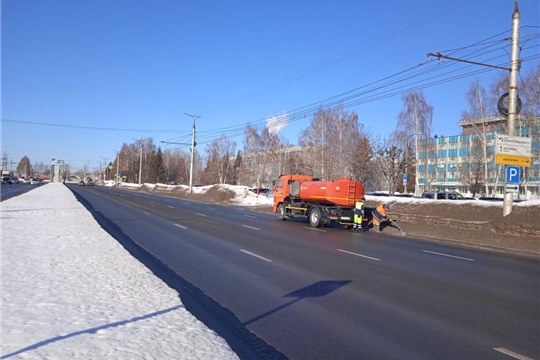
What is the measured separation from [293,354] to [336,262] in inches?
280

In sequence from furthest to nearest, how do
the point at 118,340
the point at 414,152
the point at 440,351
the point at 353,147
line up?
the point at 414,152 < the point at 353,147 < the point at 440,351 < the point at 118,340

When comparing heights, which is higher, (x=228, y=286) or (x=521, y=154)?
(x=521, y=154)

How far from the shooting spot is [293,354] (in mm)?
5375

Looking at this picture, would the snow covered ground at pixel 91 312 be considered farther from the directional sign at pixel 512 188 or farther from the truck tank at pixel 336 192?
the directional sign at pixel 512 188

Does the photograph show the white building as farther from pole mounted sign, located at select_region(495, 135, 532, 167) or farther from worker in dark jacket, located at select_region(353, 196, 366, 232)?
worker in dark jacket, located at select_region(353, 196, 366, 232)

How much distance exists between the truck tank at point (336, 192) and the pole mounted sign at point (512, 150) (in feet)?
23.6

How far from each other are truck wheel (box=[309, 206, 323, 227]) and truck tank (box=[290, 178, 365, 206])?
0.60 metres

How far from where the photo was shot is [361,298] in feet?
27.0

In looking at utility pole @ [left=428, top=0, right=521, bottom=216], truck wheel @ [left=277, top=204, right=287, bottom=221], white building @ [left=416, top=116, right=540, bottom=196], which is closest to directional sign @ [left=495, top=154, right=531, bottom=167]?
utility pole @ [left=428, top=0, right=521, bottom=216]

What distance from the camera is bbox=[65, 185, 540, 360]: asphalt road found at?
5.77m

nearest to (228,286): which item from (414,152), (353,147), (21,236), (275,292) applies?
(275,292)

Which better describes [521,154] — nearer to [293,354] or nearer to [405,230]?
[405,230]

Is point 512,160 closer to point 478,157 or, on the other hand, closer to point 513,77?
point 513,77

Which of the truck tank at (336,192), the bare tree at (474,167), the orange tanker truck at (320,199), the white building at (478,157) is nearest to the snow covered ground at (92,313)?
the orange tanker truck at (320,199)
